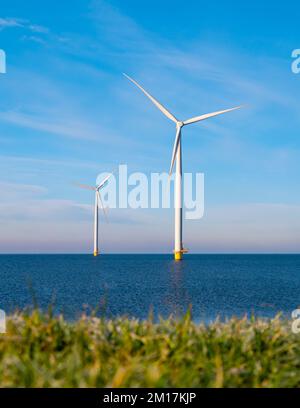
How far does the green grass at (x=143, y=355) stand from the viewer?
306 inches

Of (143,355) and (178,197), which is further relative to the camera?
(178,197)

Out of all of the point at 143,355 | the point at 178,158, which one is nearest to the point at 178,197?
the point at 178,158

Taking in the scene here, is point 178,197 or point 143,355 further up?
point 178,197

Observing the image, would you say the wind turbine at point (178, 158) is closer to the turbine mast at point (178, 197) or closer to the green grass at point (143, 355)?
the turbine mast at point (178, 197)

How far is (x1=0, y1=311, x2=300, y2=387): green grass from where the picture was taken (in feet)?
25.5

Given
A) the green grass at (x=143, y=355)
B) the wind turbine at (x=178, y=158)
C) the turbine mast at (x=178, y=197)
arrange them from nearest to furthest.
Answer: the green grass at (x=143, y=355)
the wind turbine at (x=178, y=158)
the turbine mast at (x=178, y=197)

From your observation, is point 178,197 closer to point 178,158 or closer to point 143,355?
point 178,158

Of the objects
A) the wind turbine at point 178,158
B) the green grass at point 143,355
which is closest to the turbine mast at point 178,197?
the wind turbine at point 178,158

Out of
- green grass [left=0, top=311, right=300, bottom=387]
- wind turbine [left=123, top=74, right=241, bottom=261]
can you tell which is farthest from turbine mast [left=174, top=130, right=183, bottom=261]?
green grass [left=0, top=311, right=300, bottom=387]

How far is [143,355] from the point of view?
31.0ft

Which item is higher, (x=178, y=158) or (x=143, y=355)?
(x=178, y=158)
